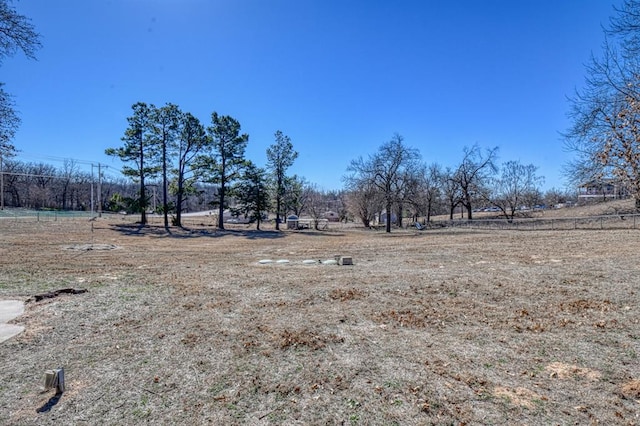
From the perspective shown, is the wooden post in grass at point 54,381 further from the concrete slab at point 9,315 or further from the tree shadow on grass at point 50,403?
the concrete slab at point 9,315

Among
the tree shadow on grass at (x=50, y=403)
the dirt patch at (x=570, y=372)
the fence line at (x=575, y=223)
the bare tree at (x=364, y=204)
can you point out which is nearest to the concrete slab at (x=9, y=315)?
the tree shadow on grass at (x=50, y=403)

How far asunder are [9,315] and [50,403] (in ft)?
10.5

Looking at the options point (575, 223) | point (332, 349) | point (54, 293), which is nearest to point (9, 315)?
point (54, 293)

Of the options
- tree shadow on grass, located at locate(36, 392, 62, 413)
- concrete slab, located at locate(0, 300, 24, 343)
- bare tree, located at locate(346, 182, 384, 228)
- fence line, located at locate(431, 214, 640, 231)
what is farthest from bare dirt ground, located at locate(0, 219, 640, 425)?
bare tree, located at locate(346, 182, 384, 228)

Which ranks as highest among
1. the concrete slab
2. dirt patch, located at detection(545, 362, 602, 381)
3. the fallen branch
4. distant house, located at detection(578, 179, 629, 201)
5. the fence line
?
distant house, located at detection(578, 179, 629, 201)

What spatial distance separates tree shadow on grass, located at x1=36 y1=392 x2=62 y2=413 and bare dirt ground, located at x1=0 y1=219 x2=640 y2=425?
0.04 ft

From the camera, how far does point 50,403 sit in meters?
2.89

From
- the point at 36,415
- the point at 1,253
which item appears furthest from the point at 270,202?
the point at 36,415

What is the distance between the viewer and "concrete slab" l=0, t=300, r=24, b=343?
14.2ft

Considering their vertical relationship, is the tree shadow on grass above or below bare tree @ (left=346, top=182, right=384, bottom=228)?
below

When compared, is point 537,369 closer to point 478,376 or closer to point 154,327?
point 478,376

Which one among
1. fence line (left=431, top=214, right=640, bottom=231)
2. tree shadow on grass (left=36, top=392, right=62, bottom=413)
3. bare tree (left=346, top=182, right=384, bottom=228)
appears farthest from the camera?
bare tree (left=346, top=182, right=384, bottom=228)

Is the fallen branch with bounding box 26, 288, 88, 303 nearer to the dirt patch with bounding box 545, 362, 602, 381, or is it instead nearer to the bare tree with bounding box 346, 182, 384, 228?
the dirt patch with bounding box 545, 362, 602, 381

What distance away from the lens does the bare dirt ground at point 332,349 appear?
281 cm
